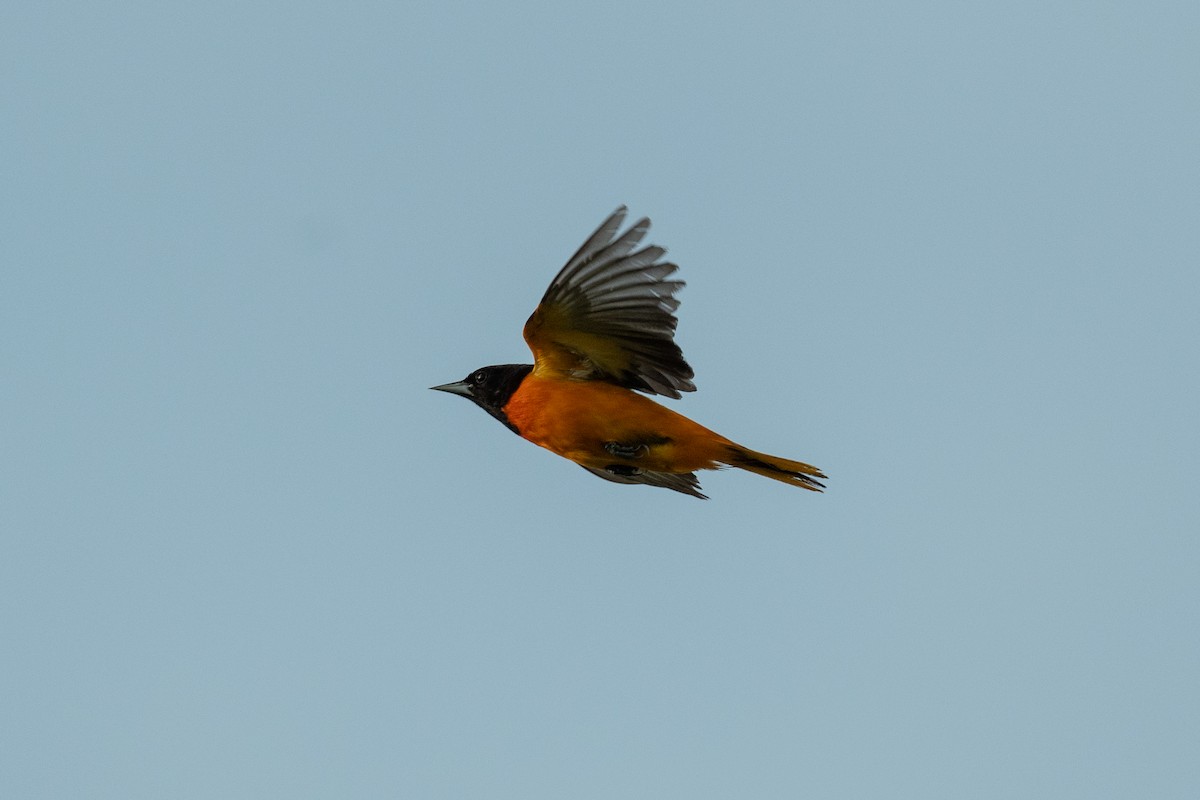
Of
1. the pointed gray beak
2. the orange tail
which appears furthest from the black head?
the orange tail

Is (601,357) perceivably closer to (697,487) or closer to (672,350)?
(672,350)

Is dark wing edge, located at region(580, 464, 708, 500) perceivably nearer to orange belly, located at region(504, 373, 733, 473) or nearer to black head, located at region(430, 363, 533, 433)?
orange belly, located at region(504, 373, 733, 473)

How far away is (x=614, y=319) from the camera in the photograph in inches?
343

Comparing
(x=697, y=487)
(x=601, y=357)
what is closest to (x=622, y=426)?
(x=601, y=357)

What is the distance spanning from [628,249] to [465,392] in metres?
2.28

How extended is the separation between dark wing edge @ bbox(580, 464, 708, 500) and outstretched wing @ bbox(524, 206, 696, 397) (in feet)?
2.04

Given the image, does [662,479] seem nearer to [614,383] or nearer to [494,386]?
[614,383]

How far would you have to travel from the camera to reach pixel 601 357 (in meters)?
9.05

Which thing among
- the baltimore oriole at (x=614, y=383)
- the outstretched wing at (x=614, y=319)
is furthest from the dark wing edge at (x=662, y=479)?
the outstretched wing at (x=614, y=319)

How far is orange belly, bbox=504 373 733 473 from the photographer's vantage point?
8.88m

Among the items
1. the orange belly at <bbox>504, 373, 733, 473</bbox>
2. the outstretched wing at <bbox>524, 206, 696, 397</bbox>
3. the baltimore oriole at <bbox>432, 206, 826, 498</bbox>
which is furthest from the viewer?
the orange belly at <bbox>504, 373, 733, 473</bbox>

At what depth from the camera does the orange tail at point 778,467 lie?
8750 millimetres

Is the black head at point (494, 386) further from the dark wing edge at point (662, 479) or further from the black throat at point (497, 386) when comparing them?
the dark wing edge at point (662, 479)

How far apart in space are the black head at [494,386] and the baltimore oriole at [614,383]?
2 centimetres
